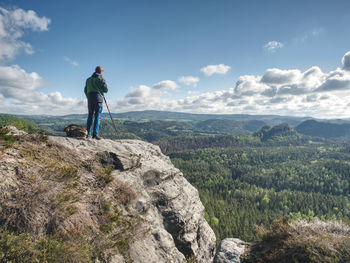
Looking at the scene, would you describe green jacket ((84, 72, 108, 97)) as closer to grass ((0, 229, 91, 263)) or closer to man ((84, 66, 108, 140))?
man ((84, 66, 108, 140))

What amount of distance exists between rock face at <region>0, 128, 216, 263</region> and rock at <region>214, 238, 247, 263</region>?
93 centimetres

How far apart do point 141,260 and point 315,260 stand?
702 cm

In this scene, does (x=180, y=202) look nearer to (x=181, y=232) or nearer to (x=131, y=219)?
(x=181, y=232)

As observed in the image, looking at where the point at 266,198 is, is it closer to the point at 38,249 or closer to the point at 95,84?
the point at 95,84

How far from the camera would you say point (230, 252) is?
12.1m

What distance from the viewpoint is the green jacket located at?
39.5 feet

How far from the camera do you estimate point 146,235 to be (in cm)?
807

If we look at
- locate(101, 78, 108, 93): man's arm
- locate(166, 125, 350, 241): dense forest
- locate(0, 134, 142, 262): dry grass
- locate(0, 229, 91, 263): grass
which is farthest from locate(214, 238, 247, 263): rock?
locate(166, 125, 350, 241): dense forest

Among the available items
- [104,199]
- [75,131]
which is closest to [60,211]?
[104,199]

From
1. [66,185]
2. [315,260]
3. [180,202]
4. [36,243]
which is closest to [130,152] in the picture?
[180,202]

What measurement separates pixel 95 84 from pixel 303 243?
14463mm

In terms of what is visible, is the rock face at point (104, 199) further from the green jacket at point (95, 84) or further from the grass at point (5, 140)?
the green jacket at point (95, 84)

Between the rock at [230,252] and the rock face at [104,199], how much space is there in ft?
3.05

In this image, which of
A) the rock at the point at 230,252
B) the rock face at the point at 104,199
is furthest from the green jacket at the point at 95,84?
the rock at the point at 230,252
